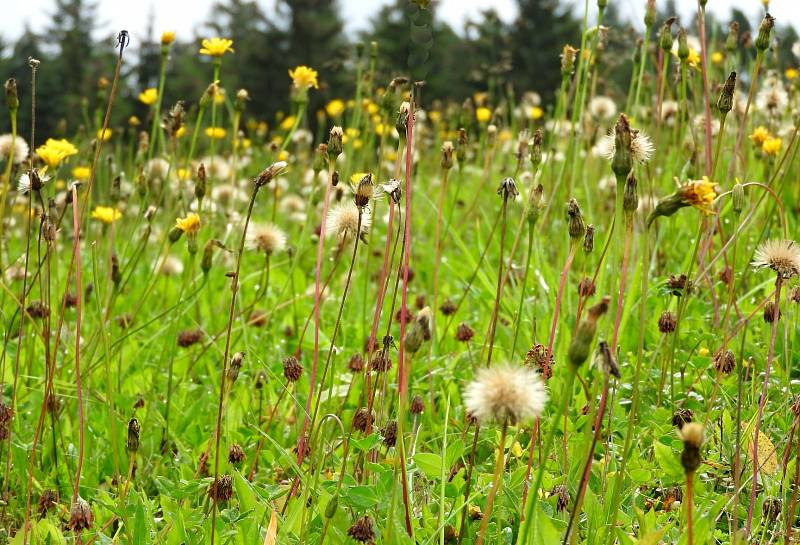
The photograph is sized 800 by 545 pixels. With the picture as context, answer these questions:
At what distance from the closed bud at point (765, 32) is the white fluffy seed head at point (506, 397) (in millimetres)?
1216

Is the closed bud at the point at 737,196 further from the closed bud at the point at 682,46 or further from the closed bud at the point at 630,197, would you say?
the closed bud at the point at 682,46

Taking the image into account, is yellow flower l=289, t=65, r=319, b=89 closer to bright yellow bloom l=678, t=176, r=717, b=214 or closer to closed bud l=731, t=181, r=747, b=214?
closed bud l=731, t=181, r=747, b=214

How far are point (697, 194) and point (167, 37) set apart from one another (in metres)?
1.83

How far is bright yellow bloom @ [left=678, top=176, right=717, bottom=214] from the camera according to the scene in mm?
1063

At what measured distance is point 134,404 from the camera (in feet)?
6.36

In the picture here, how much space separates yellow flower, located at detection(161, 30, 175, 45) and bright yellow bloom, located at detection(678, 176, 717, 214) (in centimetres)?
178

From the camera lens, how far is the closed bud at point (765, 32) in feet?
5.96

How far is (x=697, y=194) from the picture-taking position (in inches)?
42.7

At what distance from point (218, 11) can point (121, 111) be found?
11.6 m

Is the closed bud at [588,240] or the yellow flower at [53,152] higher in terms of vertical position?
the yellow flower at [53,152]

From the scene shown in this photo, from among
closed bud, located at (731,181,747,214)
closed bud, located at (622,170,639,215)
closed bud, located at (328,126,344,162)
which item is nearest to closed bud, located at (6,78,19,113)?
closed bud, located at (328,126,344,162)

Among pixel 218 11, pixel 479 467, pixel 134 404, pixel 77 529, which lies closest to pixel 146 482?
pixel 134 404

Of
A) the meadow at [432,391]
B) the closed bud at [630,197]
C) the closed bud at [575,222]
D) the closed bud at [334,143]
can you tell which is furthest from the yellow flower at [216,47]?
the closed bud at [630,197]

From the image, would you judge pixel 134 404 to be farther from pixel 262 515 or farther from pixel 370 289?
pixel 370 289
